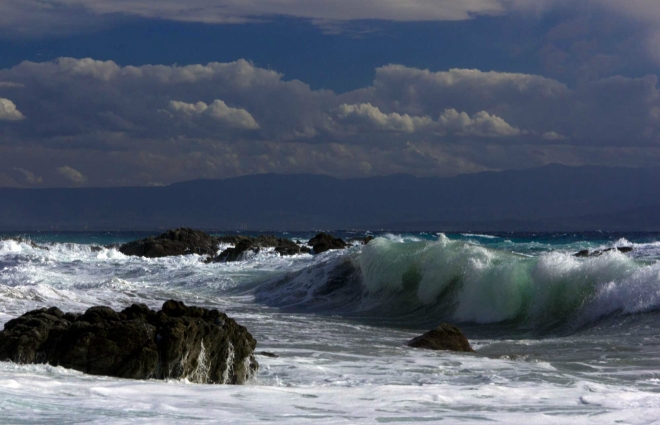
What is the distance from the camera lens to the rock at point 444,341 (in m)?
13.8

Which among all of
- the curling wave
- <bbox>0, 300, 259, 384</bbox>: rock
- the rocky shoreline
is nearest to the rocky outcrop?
the rocky shoreline

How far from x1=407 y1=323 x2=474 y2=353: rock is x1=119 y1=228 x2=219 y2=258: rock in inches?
1413

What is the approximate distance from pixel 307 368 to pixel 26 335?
3511 mm

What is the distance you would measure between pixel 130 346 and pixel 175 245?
41185 millimetres

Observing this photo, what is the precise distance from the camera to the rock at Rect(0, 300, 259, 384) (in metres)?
9.34

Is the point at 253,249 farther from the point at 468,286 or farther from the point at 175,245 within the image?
the point at 468,286

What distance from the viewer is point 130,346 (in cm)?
946

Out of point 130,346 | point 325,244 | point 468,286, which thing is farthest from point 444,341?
point 325,244

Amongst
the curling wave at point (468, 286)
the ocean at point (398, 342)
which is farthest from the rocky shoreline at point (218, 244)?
the curling wave at point (468, 286)

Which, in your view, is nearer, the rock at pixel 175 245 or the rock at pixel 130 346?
the rock at pixel 130 346

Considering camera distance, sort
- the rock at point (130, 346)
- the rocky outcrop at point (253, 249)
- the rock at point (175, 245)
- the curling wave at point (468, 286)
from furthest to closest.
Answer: the rock at point (175, 245) < the rocky outcrop at point (253, 249) < the curling wave at point (468, 286) < the rock at point (130, 346)

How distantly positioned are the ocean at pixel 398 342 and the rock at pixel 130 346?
0.85 ft

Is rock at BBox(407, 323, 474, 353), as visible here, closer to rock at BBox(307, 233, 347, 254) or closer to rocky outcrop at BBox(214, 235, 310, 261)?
rock at BBox(307, 233, 347, 254)

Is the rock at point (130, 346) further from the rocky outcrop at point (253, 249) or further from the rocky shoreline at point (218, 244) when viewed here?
the rocky outcrop at point (253, 249)
